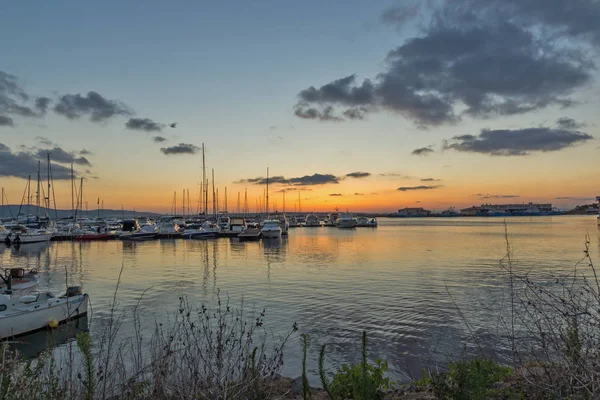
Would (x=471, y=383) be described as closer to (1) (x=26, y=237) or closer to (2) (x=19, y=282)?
(2) (x=19, y=282)

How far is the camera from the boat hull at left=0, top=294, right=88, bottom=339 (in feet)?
46.5

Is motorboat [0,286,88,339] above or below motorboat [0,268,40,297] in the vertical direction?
below

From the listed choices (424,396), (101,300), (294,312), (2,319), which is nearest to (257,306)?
(294,312)

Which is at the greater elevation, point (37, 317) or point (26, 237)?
point (26, 237)

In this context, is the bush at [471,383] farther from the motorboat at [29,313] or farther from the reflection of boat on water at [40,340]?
the motorboat at [29,313]

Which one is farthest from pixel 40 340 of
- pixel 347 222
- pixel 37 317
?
pixel 347 222

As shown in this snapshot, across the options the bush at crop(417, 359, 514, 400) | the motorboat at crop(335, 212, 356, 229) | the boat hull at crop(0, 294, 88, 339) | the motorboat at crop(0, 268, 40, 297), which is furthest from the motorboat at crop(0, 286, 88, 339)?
the motorboat at crop(335, 212, 356, 229)

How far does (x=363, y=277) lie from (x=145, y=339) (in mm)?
17527

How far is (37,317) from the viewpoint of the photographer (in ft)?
49.9

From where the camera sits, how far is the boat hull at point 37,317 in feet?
46.5

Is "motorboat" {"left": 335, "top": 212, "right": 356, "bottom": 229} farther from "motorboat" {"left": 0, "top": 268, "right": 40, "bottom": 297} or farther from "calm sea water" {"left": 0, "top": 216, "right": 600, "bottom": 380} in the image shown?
"motorboat" {"left": 0, "top": 268, "right": 40, "bottom": 297}

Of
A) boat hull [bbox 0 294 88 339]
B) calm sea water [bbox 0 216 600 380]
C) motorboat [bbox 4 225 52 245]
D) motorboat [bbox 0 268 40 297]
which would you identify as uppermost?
motorboat [bbox 4 225 52 245]

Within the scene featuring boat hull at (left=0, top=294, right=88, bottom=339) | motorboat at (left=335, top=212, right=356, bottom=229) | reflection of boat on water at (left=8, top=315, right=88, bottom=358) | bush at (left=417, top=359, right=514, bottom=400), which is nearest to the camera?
bush at (left=417, top=359, right=514, bottom=400)

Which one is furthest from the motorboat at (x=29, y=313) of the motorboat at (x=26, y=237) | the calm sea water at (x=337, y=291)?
the motorboat at (x=26, y=237)
